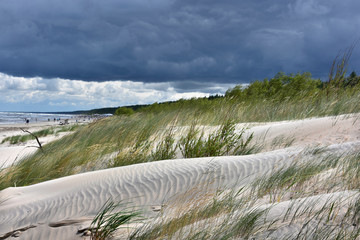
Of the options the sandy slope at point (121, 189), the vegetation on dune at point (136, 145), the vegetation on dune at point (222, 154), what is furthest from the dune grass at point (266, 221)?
the vegetation on dune at point (136, 145)

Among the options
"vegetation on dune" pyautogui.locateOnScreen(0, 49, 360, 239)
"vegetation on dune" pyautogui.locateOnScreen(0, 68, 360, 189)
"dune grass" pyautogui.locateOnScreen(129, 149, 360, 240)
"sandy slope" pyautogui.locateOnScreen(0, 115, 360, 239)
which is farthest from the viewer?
"vegetation on dune" pyautogui.locateOnScreen(0, 68, 360, 189)

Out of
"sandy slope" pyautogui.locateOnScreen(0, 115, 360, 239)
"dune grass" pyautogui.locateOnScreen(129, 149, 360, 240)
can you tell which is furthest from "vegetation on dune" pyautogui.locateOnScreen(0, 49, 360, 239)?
"sandy slope" pyautogui.locateOnScreen(0, 115, 360, 239)

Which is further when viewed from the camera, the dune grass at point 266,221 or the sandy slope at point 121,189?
the sandy slope at point 121,189

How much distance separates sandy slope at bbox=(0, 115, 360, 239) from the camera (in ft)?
9.88

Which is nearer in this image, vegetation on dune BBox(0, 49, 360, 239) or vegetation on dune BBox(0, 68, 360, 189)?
vegetation on dune BBox(0, 49, 360, 239)

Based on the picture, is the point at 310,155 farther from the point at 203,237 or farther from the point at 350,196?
the point at 203,237

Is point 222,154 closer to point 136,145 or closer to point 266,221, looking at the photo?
point 136,145

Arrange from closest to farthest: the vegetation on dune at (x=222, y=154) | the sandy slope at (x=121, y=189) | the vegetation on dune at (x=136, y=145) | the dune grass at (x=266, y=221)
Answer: the dune grass at (x=266, y=221) → the vegetation on dune at (x=222, y=154) → the sandy slope at (x=121, y=189) → the vegetation on dune at (x=136, y=145)

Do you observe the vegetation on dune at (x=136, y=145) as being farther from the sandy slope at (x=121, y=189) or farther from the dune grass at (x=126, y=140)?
the sandy slope at (x=121, y=189)

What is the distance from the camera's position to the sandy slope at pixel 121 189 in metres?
3.01

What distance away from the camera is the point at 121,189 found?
350 centimetres

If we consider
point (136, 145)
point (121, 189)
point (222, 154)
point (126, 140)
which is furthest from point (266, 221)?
point (126, 140)

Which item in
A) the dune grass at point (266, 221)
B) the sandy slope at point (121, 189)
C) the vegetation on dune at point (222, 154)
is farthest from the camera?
the sandy slope at point (121, 189)

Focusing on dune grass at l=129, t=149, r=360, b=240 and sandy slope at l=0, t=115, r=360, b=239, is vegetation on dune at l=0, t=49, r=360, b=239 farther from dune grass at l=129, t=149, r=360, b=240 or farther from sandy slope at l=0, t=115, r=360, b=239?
sandy slope at l=0, t=115, r=360, b=239
